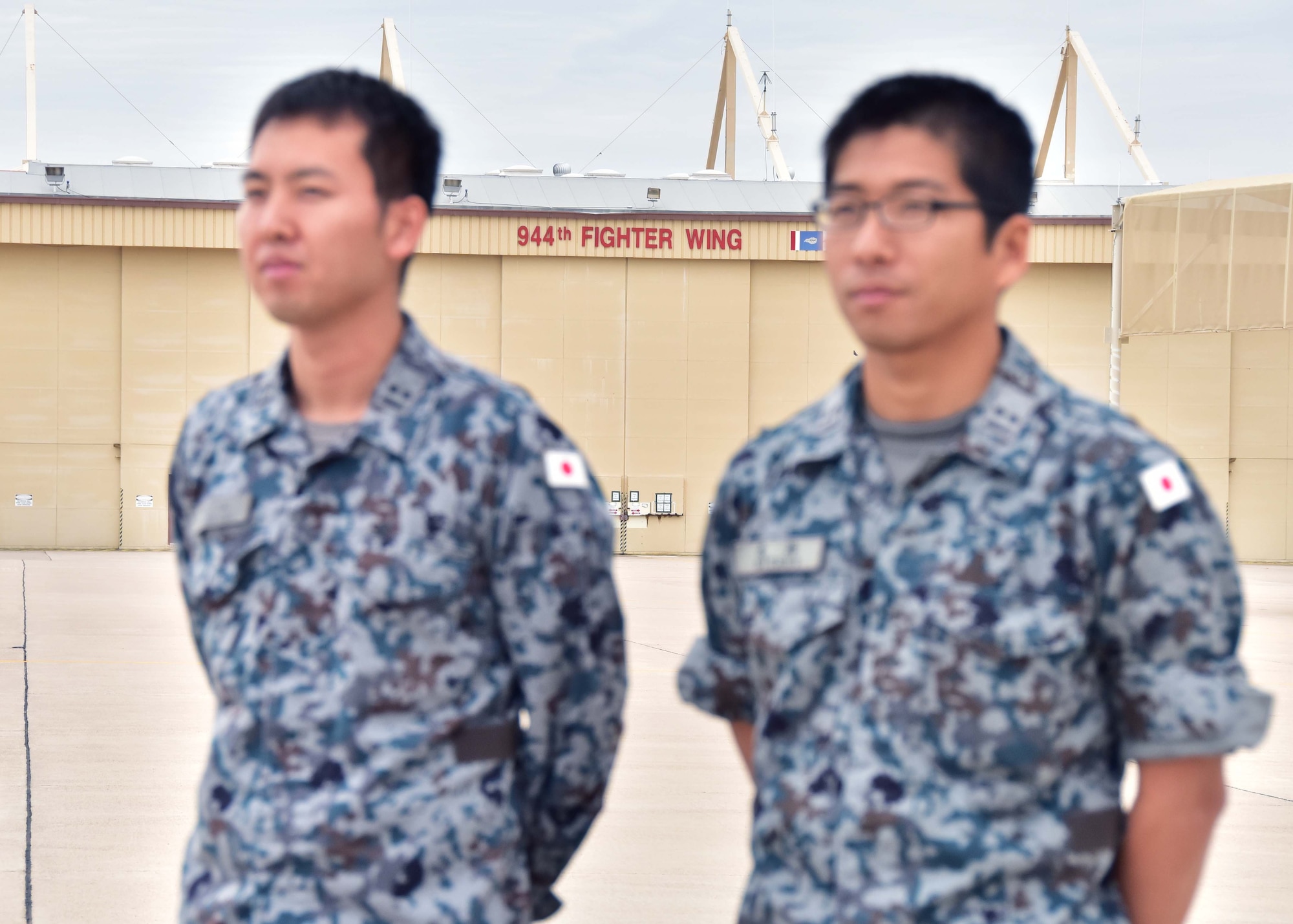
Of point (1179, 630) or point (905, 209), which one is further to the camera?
point (905, 209)

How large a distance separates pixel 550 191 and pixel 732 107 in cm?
1272

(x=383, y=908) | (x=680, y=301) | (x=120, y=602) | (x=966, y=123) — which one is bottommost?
(x=120, y=602)

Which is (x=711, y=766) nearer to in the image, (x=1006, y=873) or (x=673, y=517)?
(x=1006, y=873)

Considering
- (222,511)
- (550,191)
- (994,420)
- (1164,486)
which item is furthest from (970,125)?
(550,191)

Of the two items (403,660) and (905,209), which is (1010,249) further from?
(403,660)

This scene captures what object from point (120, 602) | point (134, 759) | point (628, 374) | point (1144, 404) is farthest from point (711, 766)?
point (1144, 404)

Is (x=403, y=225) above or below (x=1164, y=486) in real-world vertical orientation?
above

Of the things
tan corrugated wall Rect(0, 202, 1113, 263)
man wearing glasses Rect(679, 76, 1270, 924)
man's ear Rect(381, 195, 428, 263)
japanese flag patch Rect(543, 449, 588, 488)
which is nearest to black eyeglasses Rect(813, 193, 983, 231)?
man wearing glasses Rect(679, 76, 1270, 924)

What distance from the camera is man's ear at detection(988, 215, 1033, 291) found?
8.22 ft

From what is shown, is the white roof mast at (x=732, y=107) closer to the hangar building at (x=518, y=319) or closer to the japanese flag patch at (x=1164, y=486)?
the hangar building at (x=518, y=319)

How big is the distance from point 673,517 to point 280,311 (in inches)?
1200

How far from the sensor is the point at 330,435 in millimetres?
2801

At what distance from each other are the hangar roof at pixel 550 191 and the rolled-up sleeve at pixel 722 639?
98.5 feet

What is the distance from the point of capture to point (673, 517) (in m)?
33.2
